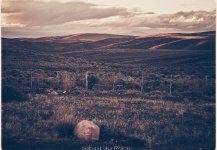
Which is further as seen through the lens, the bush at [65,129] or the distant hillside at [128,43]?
the distant hillside at [128,43]

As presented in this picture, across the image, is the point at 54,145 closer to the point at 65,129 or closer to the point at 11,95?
the point at 65,129

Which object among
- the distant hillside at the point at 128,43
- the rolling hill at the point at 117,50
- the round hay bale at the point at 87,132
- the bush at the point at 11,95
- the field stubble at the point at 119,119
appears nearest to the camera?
the round hay bale at the point at 87,132

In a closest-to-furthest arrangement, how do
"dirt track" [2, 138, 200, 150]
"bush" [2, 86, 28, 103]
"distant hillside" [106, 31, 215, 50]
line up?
"dirt track" [2, 138, 200, 150]
"bush" [2, 86, 28, 103]
"distant hillside" [106, 31, 215, 50]

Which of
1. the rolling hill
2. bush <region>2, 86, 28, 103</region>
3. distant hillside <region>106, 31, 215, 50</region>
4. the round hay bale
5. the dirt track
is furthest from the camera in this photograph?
distant hillside <region>106, 31, 215, 50</region>

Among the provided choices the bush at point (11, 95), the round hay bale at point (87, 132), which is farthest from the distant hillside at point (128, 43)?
the round hay bale at point (87, 132)

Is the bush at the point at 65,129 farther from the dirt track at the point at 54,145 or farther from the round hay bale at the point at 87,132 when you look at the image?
the dirt track at the point at 54,145

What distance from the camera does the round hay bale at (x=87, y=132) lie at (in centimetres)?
651

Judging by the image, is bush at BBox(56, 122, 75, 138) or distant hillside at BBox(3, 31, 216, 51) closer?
bush at BBox(56, 122, 75, 138)

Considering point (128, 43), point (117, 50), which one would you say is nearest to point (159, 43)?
point (128, 43)

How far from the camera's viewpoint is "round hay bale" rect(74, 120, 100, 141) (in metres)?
6.51

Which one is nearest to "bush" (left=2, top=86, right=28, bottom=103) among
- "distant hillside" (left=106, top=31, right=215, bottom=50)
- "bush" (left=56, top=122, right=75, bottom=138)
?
"bush" (left=56, top=122, right=75, bottom=138)

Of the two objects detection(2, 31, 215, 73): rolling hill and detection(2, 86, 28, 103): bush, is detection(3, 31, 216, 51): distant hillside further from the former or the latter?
detection(2, 86, 28, 103): bush

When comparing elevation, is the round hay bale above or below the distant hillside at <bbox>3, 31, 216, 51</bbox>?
below

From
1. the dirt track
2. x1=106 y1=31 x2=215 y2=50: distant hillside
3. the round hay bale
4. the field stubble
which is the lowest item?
the field stubble
